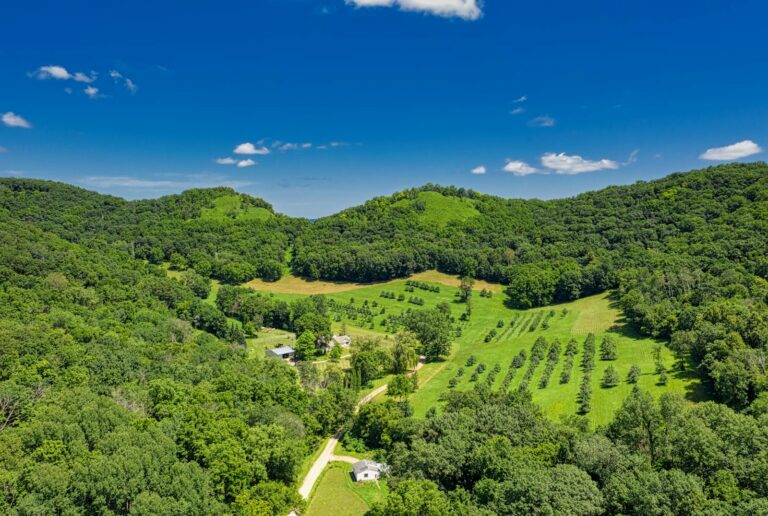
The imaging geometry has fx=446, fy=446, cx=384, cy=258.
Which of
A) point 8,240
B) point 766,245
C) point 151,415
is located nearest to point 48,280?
point 8,240

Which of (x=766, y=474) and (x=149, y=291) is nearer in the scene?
(x=766, y=474)

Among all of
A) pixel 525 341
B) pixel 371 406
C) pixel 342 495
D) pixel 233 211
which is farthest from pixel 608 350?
pixel 233 211

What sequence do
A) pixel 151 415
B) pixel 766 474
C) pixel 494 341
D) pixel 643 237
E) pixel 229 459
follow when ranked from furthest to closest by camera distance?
pixel 643 237, pixel 494 341, pixel 151 415, pixel 229 459, pixel 766 474

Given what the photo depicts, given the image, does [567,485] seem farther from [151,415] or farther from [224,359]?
[224,359]

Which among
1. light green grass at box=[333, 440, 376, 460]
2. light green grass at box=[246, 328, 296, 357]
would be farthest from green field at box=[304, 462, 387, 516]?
light green grass at box=[246, 328, 296, 357]

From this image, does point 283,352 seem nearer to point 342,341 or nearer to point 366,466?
point 342,341

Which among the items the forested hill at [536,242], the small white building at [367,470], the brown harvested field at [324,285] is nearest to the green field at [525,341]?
the brown harvested field at [324,285]
